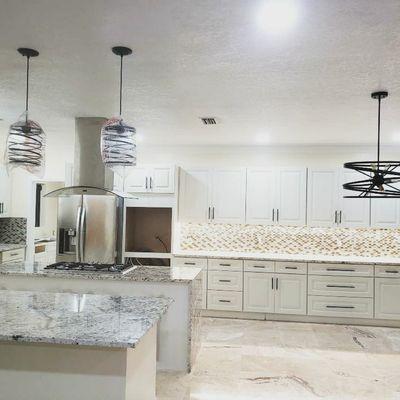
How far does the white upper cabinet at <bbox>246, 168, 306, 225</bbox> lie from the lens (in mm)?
5938

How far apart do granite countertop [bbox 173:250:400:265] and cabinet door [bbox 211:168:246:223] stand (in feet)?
1.72

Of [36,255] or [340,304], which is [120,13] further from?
[36,255]

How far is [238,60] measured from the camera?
2.77 metres


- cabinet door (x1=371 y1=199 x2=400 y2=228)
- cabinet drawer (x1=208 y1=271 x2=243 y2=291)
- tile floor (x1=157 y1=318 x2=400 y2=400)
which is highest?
cabinet door (x1=371 y1=199 x2=400 y2=228)

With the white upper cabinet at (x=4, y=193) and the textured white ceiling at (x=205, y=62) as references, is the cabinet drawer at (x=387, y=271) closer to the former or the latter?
the textured white ceiling at (x=205, y=62)

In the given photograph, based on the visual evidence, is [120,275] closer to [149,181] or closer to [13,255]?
[149,181]

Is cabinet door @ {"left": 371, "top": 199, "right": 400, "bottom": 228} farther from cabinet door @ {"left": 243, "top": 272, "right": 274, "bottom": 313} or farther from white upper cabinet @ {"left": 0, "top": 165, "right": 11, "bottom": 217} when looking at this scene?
white upper cabinet @ {"left": 0, "top": 165, "right": 11, "bottom": 217}

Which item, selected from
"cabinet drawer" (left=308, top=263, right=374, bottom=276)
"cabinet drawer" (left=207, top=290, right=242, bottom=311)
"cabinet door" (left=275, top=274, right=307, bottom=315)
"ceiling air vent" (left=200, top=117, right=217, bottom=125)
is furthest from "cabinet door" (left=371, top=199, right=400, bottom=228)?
"ceiling air vent" (left=200, top=117, right=217, bottom=125)

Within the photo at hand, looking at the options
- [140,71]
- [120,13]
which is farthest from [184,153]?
[120,13]

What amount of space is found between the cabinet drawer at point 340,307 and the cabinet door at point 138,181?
9.20ft

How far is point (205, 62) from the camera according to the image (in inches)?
111

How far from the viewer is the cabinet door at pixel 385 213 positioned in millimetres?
5742

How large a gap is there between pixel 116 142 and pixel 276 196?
140 inches

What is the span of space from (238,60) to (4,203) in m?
5.55
